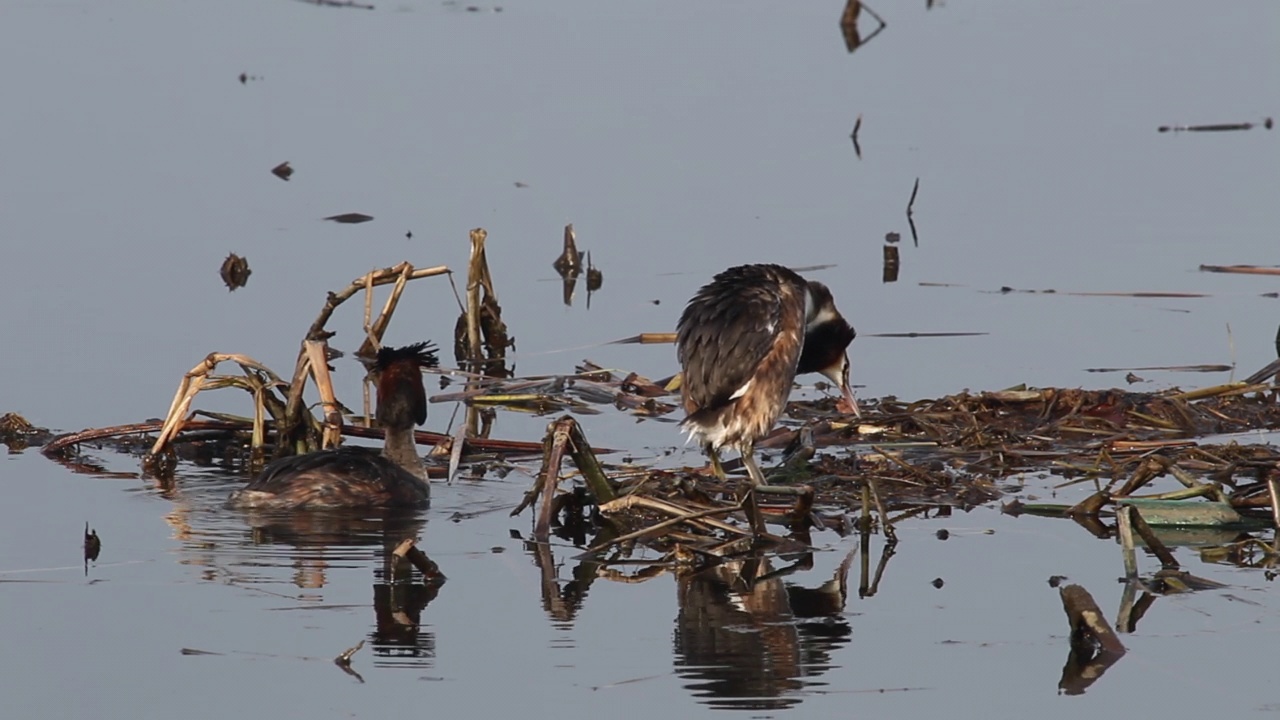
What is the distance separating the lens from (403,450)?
10.5 m

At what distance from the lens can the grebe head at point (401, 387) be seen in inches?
413

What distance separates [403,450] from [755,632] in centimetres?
323

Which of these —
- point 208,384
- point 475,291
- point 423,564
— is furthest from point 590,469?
point 475,291

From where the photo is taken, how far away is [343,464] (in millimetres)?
9859

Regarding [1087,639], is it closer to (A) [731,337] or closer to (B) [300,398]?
(A) [731,337]

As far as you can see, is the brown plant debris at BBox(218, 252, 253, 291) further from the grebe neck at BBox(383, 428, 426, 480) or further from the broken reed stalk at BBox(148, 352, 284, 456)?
the grebe neck at BBox(383, 428, 426, 480)

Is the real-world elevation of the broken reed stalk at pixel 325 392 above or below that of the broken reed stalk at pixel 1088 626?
above

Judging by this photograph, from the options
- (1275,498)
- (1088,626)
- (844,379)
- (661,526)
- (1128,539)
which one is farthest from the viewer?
(844,379)

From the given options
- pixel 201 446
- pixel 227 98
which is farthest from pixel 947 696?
pixel 227 98

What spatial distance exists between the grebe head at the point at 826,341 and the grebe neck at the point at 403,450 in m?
1.96

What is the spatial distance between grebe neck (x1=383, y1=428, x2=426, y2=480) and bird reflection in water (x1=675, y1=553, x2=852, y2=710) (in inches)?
89.1

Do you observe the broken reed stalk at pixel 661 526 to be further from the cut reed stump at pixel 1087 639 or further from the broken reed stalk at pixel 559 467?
the cut reed stump at pixel 1087 639

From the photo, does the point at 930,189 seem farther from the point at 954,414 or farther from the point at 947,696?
the point at 947,696

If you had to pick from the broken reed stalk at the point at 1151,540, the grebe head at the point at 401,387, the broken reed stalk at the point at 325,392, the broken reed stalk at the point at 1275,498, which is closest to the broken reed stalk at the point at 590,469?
the grebe head at the point at 401,387
